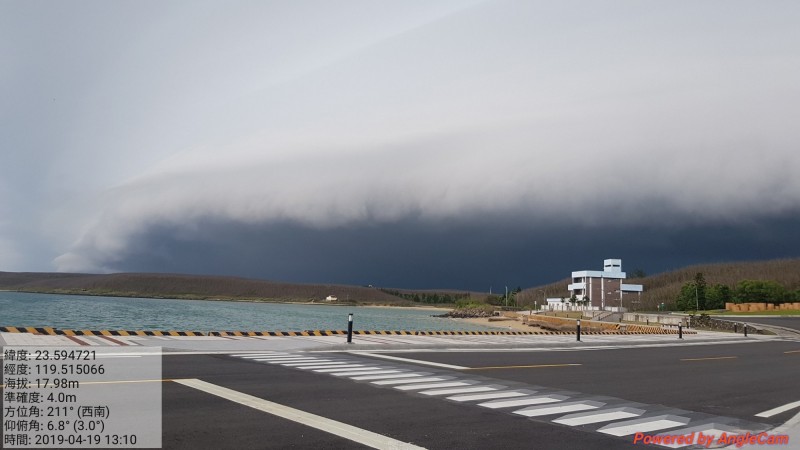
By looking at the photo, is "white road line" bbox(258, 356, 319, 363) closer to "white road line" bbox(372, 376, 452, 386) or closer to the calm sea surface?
"white road line" bbox(372, 376, 452, 386)

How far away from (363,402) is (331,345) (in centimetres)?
1158

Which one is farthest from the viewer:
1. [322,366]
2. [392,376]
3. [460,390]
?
[322,366]

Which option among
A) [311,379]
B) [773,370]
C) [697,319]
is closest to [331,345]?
[311,379]

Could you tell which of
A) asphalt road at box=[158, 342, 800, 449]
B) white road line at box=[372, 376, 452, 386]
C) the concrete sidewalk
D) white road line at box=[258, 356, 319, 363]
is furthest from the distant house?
white road line at box=[372, 376, 452, 386]

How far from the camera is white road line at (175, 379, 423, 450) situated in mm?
8148

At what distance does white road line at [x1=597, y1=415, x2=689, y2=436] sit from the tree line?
151746mm

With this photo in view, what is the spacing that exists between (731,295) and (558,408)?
581ft

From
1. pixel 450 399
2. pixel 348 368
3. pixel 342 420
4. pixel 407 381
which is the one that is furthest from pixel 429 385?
pixel 342 420

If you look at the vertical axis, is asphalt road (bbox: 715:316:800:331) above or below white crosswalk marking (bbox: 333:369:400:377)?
below

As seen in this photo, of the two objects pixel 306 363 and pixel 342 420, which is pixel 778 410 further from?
pixel 306 363

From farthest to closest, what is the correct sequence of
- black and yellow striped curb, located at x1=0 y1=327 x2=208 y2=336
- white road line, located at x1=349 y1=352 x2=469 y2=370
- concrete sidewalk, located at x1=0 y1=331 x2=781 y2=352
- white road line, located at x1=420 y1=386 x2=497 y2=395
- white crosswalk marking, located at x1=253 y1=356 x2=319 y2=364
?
1. black and yellow striped curb, located at x1=0 y1=327 x2=208 y2=336
2. concrete sidewalk, located at x1=0 y1=331 x2=781 y2=352
3. white road line, located at x1=349 y1=352 x2=469 y2=370
4. white crosswalk marking, located at x1=253 y1=356 x2=319 y2=364
5. white road line, located at x1=420 y1=386 x2=497 y2=395

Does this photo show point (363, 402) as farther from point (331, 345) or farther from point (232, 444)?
point (331, 345)

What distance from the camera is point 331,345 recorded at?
2250 cm

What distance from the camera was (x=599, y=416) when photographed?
35.6 feet
